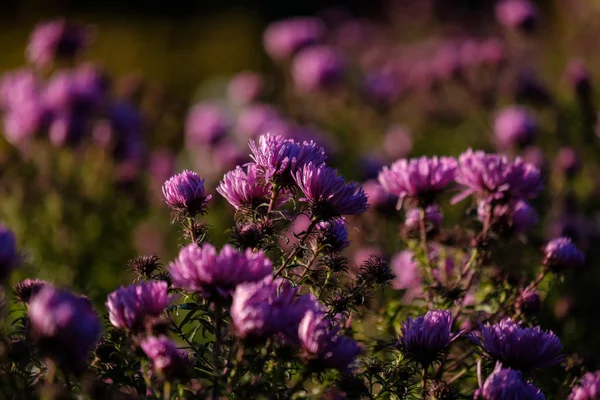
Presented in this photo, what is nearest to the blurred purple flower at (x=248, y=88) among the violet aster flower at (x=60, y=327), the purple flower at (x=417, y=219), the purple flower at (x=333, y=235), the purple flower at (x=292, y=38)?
the purple flower at (x=292, y=38)

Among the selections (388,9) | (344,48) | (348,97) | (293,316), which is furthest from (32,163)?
(388,9)

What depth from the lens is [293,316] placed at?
4.03 ft

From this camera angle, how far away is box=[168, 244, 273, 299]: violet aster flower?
121 centimetres

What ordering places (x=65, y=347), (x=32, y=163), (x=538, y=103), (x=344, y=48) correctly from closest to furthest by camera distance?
(x=65, y=347) → (x=32, y=163) → (x=538, y=103) → (x=344, y=48)

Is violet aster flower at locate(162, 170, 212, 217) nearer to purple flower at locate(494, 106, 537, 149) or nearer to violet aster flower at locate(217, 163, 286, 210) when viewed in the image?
violet aster flower at locate(217, 163, 286, 210)

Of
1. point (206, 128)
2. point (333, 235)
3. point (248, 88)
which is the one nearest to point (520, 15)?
point (248, 88)

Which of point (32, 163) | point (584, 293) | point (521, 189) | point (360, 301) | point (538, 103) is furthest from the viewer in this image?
point (538, 103)

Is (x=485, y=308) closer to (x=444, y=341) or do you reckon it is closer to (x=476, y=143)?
(x=444, y=341)

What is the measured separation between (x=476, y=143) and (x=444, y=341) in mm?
3302

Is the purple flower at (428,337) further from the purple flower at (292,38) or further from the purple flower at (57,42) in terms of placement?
the purple flower at (292,38)

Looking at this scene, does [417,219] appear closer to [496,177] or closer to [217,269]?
[496,177]

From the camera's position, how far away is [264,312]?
1.15m

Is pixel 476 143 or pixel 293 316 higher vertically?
pixel 293 316

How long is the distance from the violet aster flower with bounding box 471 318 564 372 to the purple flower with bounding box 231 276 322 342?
1.42ft
